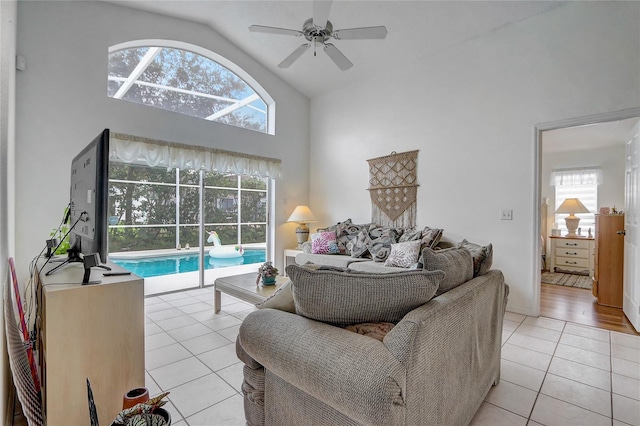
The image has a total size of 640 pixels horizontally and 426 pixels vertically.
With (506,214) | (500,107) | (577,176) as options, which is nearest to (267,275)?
(506,214)

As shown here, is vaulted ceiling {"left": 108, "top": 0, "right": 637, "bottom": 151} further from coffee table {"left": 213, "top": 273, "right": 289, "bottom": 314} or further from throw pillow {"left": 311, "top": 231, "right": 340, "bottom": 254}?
coffee table {"left": 213, "top": 273, "right": 289, "bottom": 314}

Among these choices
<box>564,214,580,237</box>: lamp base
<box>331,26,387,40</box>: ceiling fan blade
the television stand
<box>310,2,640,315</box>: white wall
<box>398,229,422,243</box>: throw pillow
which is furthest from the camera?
<box>564,214,580,237</box>: lamp base

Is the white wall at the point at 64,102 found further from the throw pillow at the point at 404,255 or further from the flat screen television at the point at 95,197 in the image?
the throw pillow at the point at 404,255

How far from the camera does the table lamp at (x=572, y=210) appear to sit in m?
5.16

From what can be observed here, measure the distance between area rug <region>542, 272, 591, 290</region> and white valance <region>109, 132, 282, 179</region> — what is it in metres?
4.76

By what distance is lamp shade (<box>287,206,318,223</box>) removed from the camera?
501 centimetres

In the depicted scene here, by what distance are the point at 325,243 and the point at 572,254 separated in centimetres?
430

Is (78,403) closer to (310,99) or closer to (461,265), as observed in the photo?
(461,265)

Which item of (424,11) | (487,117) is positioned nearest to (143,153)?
(424,11)

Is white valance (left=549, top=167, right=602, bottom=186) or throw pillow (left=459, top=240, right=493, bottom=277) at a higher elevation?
white valance (left=549, top=167, right=602, bottom=186)

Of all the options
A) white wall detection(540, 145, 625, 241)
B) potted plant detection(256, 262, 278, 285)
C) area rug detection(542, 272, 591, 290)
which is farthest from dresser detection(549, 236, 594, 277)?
potted plant detection(256, 262, 278, 285)

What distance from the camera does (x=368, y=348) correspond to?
960mm

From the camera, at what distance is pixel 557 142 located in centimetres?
499

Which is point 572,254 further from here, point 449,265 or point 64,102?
point 64,102
